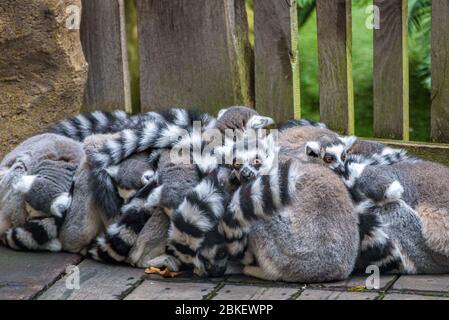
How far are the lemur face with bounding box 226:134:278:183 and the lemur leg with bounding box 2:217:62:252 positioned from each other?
103 cm

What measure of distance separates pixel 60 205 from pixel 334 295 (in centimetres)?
156

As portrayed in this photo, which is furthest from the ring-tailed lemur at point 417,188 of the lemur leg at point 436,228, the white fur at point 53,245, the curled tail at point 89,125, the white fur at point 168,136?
the white fur at point 53,245

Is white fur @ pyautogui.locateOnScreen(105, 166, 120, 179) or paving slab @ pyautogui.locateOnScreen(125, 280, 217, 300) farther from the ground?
white fur @ pyautogui.locateOnScreen(105, 166, 120, 179)

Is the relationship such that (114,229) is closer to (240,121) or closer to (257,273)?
(257,273)

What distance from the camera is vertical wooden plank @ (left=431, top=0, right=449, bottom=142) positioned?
5508mm

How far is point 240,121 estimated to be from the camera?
5422mm

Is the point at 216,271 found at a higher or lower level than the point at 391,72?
lower

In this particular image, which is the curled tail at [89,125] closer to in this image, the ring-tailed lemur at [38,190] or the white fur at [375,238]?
the ring-tailed lemur at [38,190]

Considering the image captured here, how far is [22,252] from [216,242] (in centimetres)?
114

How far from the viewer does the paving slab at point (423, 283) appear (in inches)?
178

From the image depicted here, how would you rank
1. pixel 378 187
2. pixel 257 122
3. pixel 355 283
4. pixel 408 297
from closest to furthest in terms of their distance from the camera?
pixel 408 297, pixel 355 283, pixel 378 187, pixel 257 122

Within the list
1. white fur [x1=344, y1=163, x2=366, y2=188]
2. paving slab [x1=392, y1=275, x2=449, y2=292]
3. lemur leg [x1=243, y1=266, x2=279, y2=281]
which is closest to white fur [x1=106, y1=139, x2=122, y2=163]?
lemur leg [x1=243, y1=266, x2=279, y2=281]

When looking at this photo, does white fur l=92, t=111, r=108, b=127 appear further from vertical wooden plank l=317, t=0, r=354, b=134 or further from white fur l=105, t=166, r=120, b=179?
vertical wooden plank l=317, t=0, r=354, b=134

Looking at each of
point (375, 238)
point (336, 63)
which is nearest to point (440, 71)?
point (336, 63)
